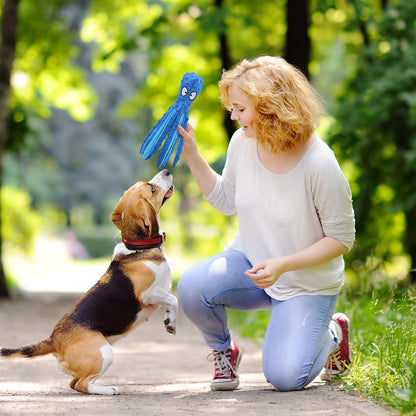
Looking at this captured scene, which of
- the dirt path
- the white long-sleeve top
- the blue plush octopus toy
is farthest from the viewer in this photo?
the blue plush octopus toy

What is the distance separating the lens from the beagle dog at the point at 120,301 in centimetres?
382

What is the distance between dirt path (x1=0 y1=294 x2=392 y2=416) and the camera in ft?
11.0

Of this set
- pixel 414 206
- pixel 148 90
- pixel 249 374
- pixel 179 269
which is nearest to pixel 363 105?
pixel 414 206

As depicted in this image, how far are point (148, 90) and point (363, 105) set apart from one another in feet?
27.6

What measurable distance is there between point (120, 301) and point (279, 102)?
1440 mm

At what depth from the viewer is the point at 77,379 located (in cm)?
388

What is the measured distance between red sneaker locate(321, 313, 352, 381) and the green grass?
0.19 ft

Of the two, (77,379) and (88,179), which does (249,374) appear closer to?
(77,379)

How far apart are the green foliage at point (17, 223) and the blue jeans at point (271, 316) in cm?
1391

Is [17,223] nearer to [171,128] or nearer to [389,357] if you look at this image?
[171,128]

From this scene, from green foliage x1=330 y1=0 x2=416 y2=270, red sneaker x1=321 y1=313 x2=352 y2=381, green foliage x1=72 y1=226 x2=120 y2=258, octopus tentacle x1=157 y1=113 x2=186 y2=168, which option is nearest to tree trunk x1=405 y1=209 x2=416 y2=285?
green foliage x1=330 y1=0 x2=416 y2=270

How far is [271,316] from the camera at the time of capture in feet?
13.6

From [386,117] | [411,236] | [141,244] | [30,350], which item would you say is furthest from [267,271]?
[411,236]

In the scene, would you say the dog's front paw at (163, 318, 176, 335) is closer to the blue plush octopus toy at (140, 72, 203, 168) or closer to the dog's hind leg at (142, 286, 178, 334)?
the dog's hind leg at (142, 286, 178, 334)
